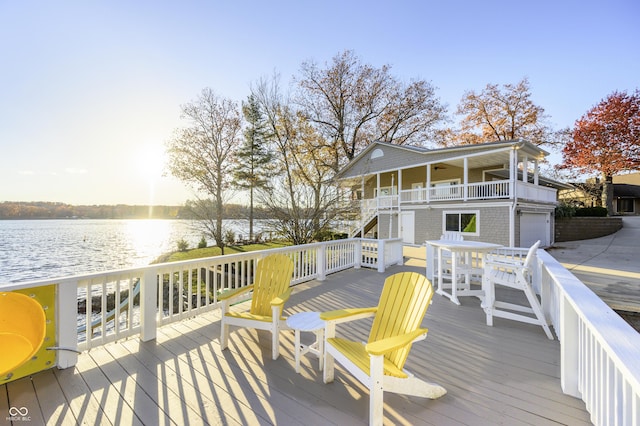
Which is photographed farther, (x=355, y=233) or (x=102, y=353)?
(x=355, y=233)

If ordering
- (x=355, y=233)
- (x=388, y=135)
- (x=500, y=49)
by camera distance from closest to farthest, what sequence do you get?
(x=500, y=49)
(x=355, y=233)
(x=388, y=135)

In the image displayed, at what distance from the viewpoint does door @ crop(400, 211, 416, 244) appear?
1377 cm

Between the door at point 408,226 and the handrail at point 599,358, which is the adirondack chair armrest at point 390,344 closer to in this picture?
the handrail at point 599,358

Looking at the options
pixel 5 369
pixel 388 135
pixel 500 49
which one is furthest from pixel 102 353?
pixel 388 135

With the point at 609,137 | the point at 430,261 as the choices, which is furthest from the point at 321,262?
the point at 609,137

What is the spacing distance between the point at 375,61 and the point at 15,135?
63.1 ft

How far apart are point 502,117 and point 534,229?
11748 millimetres

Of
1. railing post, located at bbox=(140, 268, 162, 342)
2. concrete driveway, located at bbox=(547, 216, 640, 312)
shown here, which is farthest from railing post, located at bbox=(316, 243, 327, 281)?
concrete driveway, located at bbox=(547, 216, 640, 312)

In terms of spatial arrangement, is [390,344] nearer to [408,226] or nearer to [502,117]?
[408,226]

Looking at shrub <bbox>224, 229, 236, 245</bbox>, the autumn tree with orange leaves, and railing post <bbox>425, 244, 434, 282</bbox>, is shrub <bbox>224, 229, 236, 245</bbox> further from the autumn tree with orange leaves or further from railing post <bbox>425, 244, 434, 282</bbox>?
the autumn tree with orange leaves

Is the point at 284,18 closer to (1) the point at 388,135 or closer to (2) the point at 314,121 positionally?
(2) the point at 314,121

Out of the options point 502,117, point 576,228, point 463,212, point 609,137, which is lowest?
point 576,228

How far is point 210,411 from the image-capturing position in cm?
189

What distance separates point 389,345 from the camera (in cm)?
166
